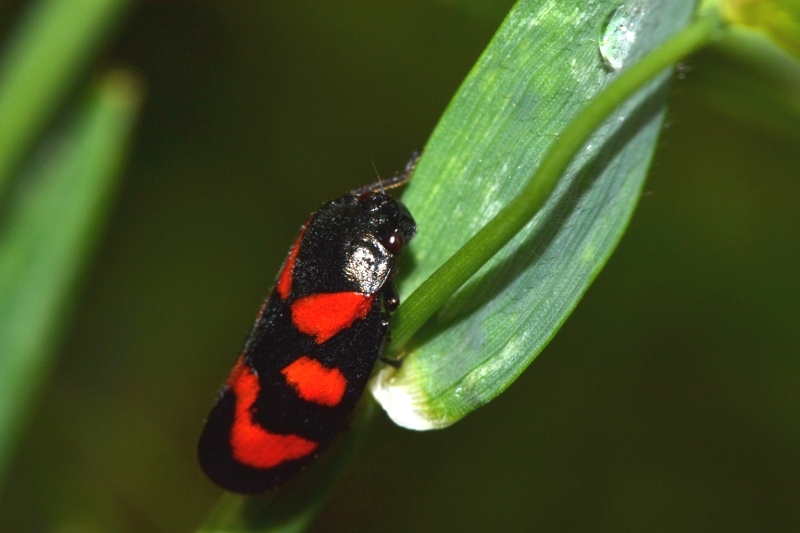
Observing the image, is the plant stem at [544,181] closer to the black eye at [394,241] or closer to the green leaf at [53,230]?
the black eye at [394,241]

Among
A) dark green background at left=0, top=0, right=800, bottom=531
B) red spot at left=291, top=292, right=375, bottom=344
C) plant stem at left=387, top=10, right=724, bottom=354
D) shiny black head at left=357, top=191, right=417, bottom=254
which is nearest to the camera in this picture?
plant stem at left=387, top=10, right=724, bottom=354

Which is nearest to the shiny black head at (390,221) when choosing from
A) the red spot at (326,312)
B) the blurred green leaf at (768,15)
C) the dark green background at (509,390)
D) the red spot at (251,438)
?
the red spot at (326,312)

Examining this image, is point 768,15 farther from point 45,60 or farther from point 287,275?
point 45,60

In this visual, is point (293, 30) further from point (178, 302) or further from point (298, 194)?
point (178, 302)

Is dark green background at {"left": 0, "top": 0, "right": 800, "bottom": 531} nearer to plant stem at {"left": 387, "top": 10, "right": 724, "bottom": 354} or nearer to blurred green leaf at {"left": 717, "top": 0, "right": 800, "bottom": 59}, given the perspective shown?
blurred green leaf at {"left": 717, "top": 0, "right": 800, "bottom": 59}

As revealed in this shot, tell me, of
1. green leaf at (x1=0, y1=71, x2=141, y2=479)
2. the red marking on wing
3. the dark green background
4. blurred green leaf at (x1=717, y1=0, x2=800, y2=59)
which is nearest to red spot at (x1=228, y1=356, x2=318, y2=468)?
the red marking on wing
